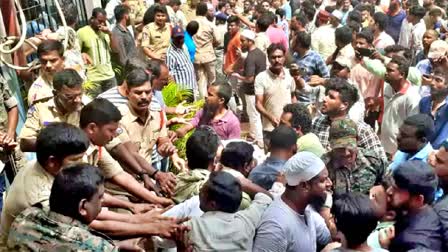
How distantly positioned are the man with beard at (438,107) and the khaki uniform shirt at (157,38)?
431 centimetres

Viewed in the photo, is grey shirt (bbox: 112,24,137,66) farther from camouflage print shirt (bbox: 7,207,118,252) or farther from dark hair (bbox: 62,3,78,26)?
camouflage print shirt (bbox: 7,207,118,252)

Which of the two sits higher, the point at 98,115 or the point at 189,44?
the point at 98,115

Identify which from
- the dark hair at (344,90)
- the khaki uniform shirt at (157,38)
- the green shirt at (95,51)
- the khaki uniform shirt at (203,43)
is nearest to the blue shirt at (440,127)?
the dark hair at (344,90)

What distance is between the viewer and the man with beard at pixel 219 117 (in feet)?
19.7

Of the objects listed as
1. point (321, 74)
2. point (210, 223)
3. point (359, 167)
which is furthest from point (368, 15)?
point (210, 223)

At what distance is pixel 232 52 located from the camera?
9750 mm

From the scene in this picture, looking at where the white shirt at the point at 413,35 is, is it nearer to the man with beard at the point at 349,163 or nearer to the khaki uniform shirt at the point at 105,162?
the man with beard at the point at 349,163

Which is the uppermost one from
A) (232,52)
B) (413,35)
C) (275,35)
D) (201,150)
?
(201,150)

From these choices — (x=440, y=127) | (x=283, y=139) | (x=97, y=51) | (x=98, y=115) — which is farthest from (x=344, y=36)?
(x=98, y=115)

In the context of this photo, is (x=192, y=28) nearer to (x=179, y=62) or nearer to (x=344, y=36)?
(x=179, y=62)

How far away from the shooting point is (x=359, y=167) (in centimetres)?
488

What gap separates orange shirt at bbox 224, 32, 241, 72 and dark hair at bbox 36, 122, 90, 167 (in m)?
6.23

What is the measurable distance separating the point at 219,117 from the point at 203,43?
4428 mm

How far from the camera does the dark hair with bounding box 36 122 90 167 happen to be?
3.40 meters
